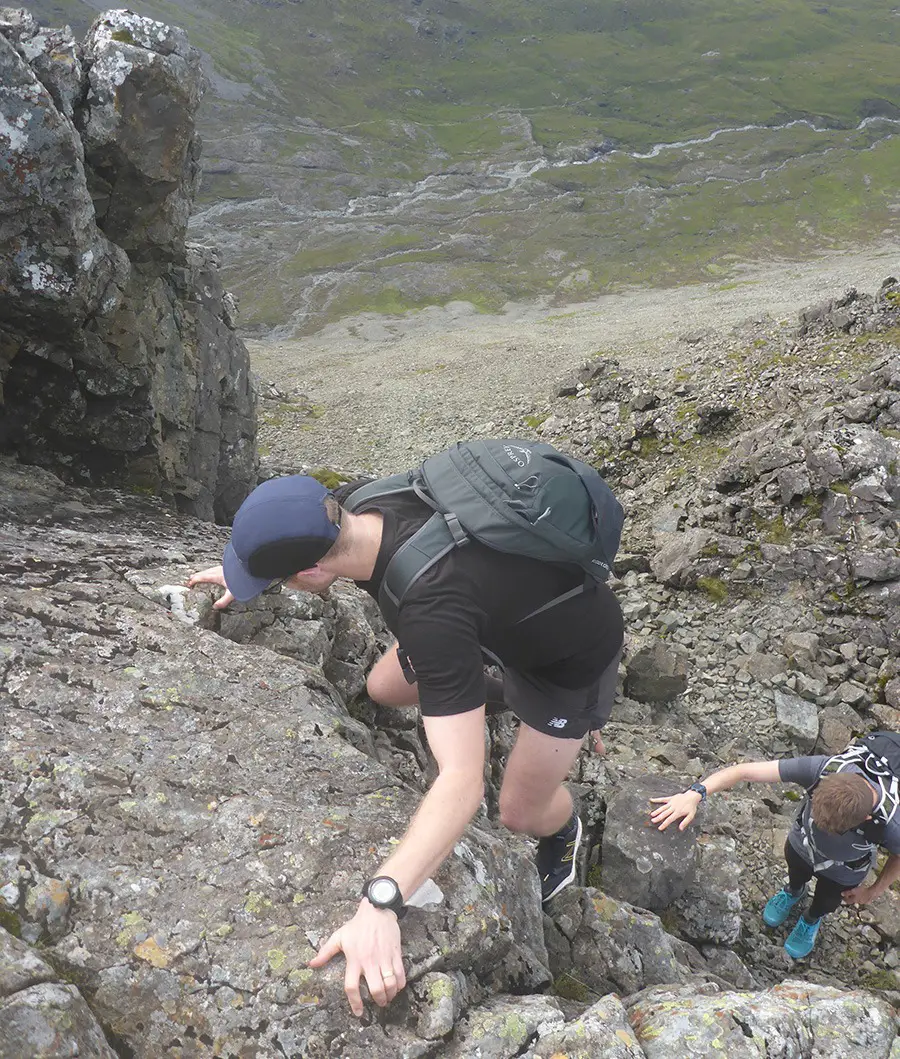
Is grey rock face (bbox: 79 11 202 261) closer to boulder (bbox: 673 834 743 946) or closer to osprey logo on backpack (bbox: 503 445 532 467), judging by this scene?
osprey logo on backpack (bbox: 503 445 532 467)

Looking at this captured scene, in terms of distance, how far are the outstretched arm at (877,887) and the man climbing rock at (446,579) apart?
565 centimetres

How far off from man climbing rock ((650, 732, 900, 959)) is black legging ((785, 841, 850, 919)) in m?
0.01

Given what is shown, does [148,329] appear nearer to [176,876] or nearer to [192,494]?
[192,494]

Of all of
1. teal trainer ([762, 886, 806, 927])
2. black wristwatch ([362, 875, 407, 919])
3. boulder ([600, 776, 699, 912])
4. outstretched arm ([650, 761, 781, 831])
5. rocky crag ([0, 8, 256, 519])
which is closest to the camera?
black wristwatch ([362, 875, 407, 919])

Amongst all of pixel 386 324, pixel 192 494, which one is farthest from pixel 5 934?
pixel 386 324

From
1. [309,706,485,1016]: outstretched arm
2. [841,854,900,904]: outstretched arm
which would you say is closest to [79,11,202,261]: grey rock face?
[309,706,485,1016]: outstretched arm

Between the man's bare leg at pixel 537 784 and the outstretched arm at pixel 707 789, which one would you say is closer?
the man's bare leg at pixel 537 784

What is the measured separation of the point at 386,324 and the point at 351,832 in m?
120

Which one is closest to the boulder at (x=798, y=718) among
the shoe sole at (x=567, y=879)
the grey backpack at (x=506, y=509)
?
the shoe sole at (x=567, y=879)

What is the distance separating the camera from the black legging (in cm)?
985

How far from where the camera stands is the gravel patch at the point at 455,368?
141 ft

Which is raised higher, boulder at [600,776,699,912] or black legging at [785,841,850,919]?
boulder at [600,776,699,912]

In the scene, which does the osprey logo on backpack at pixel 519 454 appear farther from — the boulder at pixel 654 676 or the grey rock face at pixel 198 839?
the boulder at pixel 654 676

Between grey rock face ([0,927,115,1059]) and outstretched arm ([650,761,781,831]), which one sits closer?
grey rock face ([0,927,115,1059])
